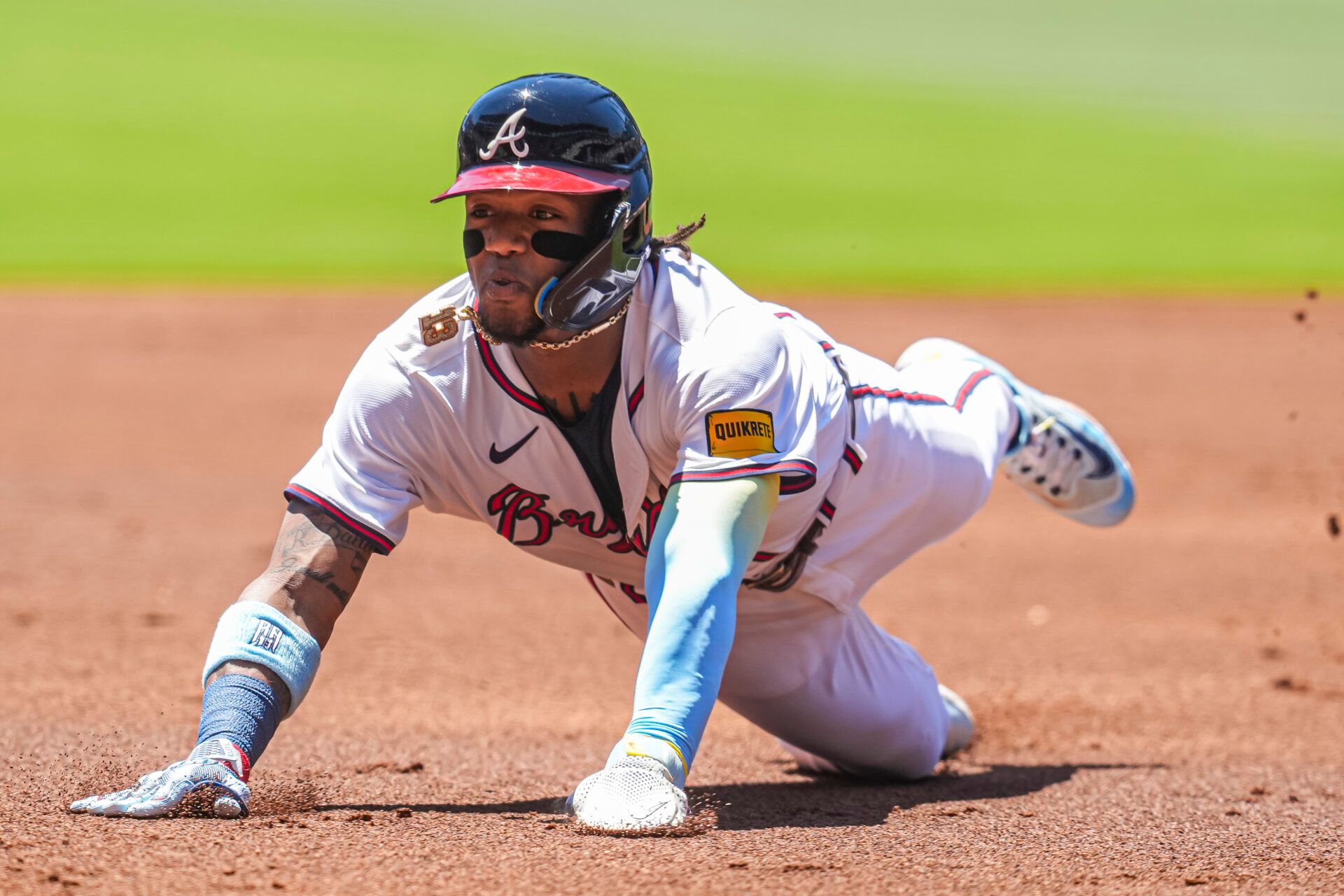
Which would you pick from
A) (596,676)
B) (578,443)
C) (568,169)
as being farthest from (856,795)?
(596,676)

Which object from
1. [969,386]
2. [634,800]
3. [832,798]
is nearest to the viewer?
[634,800]

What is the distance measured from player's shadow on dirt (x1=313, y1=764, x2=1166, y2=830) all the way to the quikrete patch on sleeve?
71 centimetres

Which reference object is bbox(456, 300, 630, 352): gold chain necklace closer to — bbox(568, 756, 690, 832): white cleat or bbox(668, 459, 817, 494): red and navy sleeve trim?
bbox(668, 459, 817, 494): red and navy sleeve trim

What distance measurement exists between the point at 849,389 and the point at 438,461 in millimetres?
962

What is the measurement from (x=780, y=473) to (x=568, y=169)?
0.71 meters

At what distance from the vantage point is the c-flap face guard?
3000mm

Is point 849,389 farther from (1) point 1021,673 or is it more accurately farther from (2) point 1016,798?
(1) point 1021,673

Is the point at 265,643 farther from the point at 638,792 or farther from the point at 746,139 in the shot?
the point at 746,139

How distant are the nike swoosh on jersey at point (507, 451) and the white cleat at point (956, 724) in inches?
68.4

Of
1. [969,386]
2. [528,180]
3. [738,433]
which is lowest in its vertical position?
[969,386]

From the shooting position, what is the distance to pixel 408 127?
88.0 ft

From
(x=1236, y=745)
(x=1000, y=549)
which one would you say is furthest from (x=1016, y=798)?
(x=1000, y=549)

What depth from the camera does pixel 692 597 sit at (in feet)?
9.48

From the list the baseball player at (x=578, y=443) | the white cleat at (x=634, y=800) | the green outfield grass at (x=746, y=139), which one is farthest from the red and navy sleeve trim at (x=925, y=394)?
the green outfield grass at (x=746, y=139)
